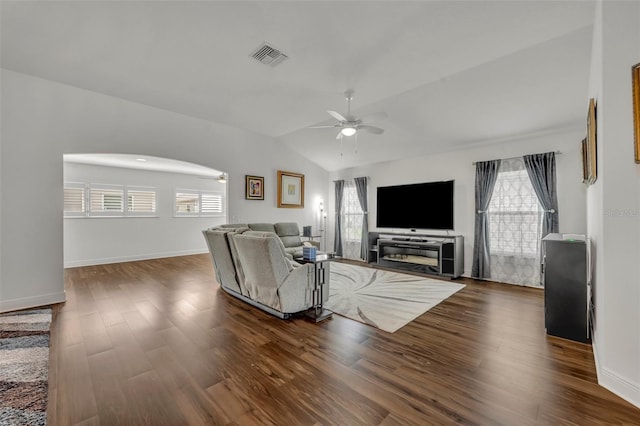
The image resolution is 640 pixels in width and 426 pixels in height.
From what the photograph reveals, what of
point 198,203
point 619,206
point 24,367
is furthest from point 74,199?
point 619,206

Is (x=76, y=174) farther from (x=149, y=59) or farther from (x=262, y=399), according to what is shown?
(x=262, y=399)

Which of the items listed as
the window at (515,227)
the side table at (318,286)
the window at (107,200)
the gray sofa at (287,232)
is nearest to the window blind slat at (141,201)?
the window at (107,200)

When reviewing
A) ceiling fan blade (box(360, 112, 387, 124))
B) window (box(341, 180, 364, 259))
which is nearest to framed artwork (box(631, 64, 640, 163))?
ceiling fan blade (box(360, 112, 387, 124))

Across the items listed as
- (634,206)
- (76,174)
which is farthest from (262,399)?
(76,174)

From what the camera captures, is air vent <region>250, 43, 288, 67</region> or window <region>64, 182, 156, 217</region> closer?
air vent <region>250, 43, 288, 67</region>

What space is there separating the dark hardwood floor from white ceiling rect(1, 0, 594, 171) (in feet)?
9.81

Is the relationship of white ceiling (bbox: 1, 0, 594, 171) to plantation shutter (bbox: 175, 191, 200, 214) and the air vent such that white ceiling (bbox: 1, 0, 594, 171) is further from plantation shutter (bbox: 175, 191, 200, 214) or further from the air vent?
plantation shutter (bbox: 175, 191, 200, 214)

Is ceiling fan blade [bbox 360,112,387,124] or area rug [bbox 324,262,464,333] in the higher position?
ceiling fan blade [bbox 360,112,387,124]

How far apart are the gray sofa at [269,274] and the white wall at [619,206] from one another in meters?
2.53

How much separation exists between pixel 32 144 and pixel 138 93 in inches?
58.3

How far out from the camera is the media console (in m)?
5.20

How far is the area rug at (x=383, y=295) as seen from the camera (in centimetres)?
323

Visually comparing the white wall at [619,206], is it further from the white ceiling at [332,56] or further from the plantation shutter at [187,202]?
the plantation shutter at [187,202]

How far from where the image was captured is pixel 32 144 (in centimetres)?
353
